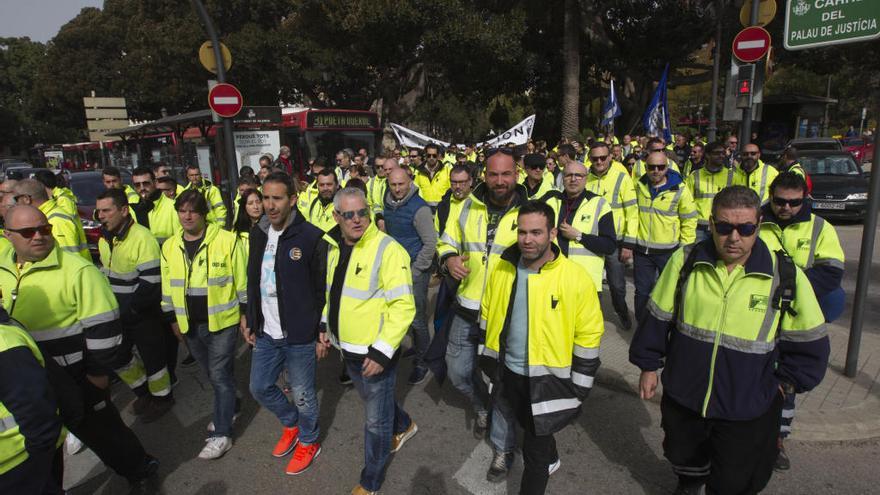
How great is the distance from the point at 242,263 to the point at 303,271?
729 millimetres

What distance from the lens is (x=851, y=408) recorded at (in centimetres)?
402

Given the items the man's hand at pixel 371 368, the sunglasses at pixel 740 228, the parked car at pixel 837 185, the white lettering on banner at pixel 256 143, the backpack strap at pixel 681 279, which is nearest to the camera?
the sunglasses at pixel 740 228

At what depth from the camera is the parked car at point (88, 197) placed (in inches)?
387

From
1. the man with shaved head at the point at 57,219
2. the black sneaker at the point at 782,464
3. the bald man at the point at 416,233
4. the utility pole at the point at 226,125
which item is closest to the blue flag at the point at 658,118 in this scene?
the utility pole at the point at 226,125

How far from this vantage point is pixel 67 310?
116 inches

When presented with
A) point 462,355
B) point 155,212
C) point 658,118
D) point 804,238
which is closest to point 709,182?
point 804,238

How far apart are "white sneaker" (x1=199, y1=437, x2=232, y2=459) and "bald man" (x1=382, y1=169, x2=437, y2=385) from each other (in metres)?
1.70

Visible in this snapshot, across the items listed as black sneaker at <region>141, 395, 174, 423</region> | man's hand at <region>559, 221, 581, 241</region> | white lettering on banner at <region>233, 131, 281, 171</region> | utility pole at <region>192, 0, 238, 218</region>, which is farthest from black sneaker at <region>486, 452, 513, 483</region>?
white lettering on banner at <region>233, 131, 281, 171</region>

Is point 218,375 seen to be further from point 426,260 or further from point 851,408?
point 851,408

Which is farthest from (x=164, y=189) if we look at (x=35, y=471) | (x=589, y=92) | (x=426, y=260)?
(x=589, y=92)

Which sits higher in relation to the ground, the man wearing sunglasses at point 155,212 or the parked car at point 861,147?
the parked car at point 861,147

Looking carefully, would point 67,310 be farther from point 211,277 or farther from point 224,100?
point 224,100

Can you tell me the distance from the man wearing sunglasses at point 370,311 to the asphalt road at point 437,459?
0.49 meters

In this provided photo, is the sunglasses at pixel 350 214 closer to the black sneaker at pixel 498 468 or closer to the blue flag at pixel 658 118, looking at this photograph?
the black sneaker at pixel 498 468
